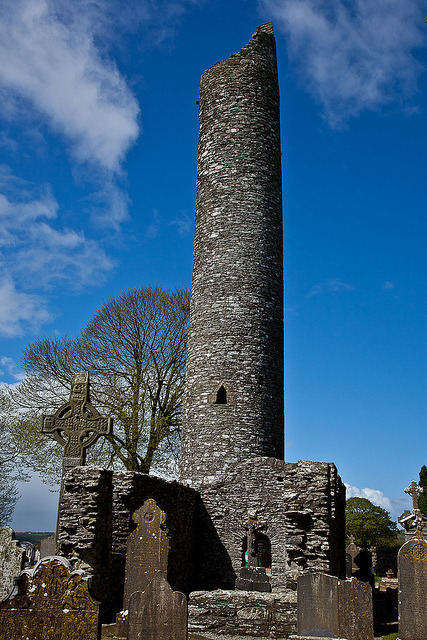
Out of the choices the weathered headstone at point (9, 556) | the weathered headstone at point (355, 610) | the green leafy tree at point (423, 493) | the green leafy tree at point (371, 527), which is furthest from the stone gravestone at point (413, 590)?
the green leafy tree at point (371, 527)

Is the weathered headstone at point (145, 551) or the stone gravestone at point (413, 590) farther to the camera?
the weathered headstone at point (145, 551)

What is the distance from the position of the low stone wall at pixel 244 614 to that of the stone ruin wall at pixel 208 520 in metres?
0.48

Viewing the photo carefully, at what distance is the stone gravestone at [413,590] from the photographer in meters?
7.89

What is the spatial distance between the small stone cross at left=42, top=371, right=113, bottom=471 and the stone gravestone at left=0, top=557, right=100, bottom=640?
4874 millimetres

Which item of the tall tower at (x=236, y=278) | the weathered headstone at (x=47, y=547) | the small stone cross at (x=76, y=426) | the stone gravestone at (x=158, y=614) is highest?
the tall tower at (x=236, y=278)

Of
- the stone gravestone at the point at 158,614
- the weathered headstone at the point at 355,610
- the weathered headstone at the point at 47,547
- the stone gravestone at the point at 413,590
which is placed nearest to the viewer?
the stone gravestone at the point at 158,614

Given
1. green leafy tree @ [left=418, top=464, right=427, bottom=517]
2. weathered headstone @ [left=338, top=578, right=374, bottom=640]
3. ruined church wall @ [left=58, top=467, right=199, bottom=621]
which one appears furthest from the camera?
green leafy tree @ [left=418, top=464, right=427, bottom=517]

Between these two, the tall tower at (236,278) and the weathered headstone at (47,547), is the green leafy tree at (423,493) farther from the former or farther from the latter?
the weathered headstone at (47,547)

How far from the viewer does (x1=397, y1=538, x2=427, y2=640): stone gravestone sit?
7.89m

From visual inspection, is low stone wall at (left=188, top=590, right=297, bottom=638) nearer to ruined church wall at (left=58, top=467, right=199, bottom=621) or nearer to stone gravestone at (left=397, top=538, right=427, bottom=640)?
ruined church wall at (left=58, top=467, right=199, bottom=621)

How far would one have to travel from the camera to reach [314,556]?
9.83m

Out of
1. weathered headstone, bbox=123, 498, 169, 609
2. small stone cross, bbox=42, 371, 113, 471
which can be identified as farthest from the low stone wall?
small stone cross, bbox=42, 371, 113, 471

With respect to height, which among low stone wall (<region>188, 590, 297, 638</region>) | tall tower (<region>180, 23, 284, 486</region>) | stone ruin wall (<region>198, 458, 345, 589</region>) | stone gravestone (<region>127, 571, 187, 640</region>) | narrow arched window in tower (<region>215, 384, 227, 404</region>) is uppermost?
tall tower (<region>180, 23, 284, 486</region>)

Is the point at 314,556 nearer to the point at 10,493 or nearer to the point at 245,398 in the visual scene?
the point at 245,398
